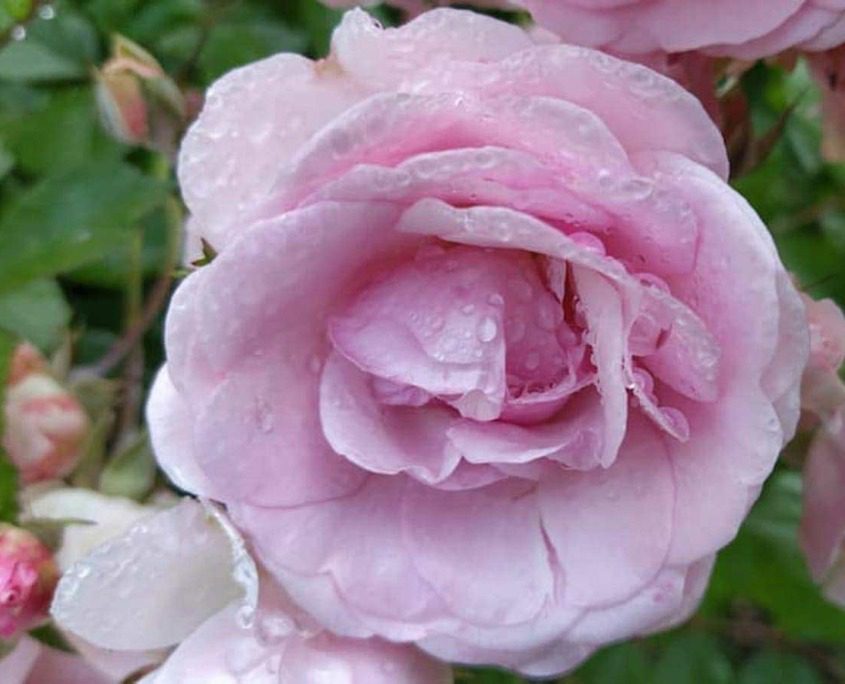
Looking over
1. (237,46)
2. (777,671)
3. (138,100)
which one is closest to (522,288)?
(138,100)

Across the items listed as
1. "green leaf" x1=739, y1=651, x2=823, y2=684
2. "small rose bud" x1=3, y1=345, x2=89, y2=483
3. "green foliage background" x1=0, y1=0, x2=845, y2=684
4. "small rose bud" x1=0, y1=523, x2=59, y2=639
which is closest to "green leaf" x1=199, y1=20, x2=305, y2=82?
"green foliage background" x1=0, y1=0, x2=845, y2=684

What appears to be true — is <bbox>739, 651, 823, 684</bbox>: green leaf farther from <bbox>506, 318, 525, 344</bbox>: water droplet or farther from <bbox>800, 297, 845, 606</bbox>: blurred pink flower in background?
<bbox>506, 318, 525, 344</bbox>: water droplet

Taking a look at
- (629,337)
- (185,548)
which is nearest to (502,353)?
(629,337)

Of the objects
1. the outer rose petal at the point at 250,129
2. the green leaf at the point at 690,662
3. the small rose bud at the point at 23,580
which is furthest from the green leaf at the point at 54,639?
the green leaf at the point at 690,662

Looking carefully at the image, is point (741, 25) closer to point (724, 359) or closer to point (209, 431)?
point (724, 359)

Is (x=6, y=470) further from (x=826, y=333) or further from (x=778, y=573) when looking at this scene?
(x=778, y=573)
